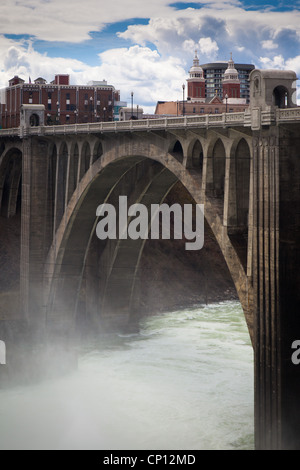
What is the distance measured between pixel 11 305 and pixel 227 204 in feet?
109

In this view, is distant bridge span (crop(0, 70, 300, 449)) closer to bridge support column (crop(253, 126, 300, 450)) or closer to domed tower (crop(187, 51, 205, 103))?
bridge support column (crop(253, 126, 300, 450))

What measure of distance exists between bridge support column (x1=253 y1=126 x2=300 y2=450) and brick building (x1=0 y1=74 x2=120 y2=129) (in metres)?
67.2

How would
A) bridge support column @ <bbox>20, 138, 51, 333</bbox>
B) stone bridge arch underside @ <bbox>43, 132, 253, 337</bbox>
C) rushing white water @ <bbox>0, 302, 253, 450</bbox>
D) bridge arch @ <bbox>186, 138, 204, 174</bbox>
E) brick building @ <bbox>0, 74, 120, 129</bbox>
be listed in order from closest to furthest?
stone bridge arch underside @ <bbox>43, 132, 253, 337</bbox> → rushing white water @ <bbox>0, 302, 253, 450</bbox> → bridge arch @ <bbox>186, 138, 204, 174</bbox> → bridge support column @ <bbox>20, 138, 51, 333</bbox> → brick building @ <bbox>0, 74, 120, 129</bbox>

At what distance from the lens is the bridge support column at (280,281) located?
94.3 ft

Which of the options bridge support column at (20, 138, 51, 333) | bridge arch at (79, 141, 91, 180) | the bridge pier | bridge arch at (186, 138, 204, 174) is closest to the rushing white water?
bridge support column at (20, 138, 51, 333)

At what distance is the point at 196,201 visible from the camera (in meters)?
35.5

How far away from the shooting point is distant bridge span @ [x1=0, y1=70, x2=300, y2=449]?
1135 inches

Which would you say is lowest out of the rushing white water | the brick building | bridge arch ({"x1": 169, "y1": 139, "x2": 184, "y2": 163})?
the rushing white water

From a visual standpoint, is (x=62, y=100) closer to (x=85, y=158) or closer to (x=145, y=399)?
(x=85, y=158)

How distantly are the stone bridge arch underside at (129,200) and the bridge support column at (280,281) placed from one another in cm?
204

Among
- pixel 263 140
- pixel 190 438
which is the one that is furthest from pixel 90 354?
pixel 263 140

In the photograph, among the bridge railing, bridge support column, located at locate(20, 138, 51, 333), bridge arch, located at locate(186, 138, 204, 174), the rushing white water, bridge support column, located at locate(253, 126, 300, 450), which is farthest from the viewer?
bridge support column, located at locate(20, 138, 51, 333)
